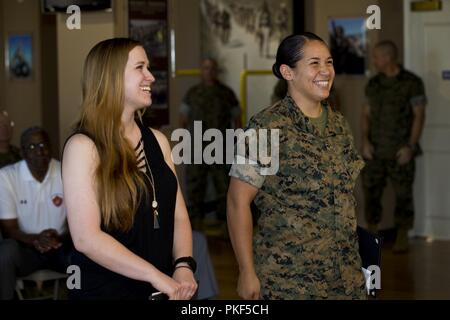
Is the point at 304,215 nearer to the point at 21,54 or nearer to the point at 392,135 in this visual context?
the point at 392,135

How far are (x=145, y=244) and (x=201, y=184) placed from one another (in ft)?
19.7

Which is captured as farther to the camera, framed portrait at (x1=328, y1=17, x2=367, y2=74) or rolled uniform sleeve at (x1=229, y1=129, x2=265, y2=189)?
framed portrait at (x1=328, y1=17, x2=367, y2=74)

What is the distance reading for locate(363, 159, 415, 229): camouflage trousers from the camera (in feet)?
25.3

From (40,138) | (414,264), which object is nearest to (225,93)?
(414,264)

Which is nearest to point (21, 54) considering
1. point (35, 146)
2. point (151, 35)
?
point (151, 35)

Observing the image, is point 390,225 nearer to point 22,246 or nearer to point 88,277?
point 22,246

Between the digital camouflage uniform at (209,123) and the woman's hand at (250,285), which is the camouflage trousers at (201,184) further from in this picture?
the woman's hand at (250,285)

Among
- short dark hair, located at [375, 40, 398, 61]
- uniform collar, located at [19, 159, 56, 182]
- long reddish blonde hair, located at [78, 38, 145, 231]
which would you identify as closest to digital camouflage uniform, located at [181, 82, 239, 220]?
short dark hair, located at [375, 40, 398, 61]

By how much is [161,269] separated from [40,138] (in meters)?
2.76

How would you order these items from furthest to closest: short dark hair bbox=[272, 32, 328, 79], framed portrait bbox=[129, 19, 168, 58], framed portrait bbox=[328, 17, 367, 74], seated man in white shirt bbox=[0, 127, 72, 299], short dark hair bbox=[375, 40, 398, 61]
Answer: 1. framed portrait bbox=[328, 17, 367, 74]
2. short dark hair bbox=[375, 40, 398, 61]
3. framed portrait bbox=[129, 19, 168, 58]
4. seated man in white shirt bbox=[0, 127, 72, 299]
5. short dark hair bbox=[272, 32, 328, 79]

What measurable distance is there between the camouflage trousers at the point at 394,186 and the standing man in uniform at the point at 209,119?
4.81 ft

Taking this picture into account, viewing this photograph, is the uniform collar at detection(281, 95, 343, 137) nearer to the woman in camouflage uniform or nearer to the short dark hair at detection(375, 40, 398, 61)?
the woman in camouflage uniform

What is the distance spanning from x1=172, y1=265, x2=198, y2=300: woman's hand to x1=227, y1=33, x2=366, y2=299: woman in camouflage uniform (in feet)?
1.09

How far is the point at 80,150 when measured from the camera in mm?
2635
